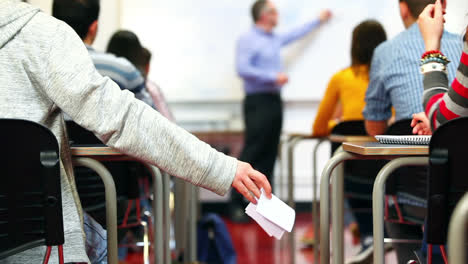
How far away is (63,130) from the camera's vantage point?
139 cm

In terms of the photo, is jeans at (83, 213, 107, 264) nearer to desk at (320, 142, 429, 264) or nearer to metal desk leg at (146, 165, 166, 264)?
metal desk leg at (146, 165, 166, 264)

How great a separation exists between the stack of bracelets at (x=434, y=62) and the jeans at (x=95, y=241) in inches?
39.8

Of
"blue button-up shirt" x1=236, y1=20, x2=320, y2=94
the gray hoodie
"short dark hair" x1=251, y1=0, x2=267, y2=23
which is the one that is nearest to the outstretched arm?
the gray hoodie

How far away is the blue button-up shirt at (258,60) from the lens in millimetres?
4648

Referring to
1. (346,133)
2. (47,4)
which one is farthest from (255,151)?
(47,4)

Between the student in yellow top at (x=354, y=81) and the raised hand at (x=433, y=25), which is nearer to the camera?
the raised hand at (x=433, y=25)

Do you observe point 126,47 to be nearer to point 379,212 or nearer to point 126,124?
point 126,124

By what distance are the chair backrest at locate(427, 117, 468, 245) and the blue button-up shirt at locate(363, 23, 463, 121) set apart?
0.83 m

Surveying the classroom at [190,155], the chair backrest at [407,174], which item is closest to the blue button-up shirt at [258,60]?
the classroom at [190,155]

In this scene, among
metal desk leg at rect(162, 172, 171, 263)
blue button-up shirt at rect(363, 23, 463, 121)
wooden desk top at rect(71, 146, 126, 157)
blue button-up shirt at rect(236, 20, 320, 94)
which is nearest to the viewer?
wooden desk top at rect(71, 146, 126, 157)

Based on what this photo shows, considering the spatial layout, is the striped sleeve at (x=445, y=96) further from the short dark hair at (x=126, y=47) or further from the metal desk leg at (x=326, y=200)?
the short dark hair at (x=126, y=47)

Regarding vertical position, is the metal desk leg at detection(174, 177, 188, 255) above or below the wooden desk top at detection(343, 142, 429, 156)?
below

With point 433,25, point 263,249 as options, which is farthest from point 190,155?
point 263,249

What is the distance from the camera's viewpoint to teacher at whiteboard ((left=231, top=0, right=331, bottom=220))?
469cm
